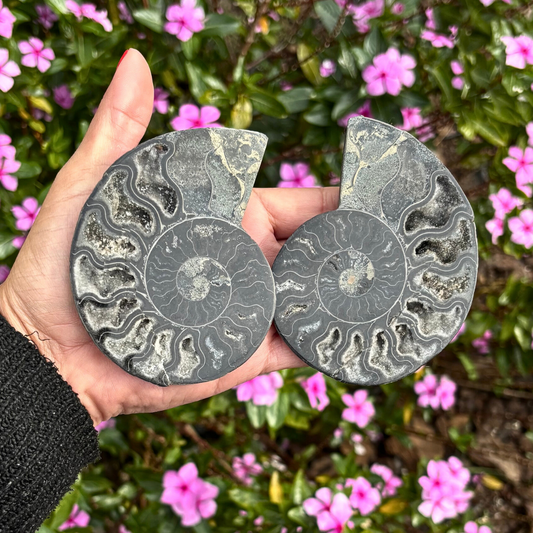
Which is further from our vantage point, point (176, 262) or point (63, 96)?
point (63, 96)

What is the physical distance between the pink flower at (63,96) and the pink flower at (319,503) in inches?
60.0

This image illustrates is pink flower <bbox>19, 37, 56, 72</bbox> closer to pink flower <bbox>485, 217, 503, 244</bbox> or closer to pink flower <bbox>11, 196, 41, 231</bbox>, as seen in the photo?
pink flower <bbox>11, 196, 41, 231</bbox>

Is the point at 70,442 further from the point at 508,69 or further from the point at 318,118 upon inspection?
the point at 508,69

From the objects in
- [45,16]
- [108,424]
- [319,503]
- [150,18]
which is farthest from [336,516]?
[45,16]

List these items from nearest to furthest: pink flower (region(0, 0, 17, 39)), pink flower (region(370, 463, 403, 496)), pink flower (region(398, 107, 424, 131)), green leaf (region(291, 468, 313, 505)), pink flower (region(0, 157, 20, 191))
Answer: pink flower (region(0, 0, 17, 39)) < pink flower (region(0, 157, 20, 191)) < green leaf (region(291, 468, 313, 505)) < pink flower (region(398, 107, 424, 131)) < pink flower (region(370, 463, 403, 496))

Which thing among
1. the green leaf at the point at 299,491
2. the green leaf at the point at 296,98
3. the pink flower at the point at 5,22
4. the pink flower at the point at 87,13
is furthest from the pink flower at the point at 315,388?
the pink flower at the point at 5,22

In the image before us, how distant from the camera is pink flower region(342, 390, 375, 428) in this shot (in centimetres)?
195

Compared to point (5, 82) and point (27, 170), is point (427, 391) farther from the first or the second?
point (5, 82)

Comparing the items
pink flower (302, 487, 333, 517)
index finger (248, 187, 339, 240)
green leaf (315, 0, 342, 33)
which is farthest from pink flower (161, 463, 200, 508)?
green leaf (315, 0, 342, 33)

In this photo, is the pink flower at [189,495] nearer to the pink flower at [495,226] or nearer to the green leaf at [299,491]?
the green leaf at [299,491]

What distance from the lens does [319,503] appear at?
62.2 inches

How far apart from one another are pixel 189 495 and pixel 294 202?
A: 3.33 feet

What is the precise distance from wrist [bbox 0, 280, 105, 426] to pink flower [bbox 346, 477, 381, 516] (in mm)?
891

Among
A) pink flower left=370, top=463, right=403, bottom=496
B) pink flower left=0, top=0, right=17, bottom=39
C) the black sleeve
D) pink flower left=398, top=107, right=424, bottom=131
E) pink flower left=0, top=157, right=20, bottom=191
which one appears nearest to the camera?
the black sleeve
